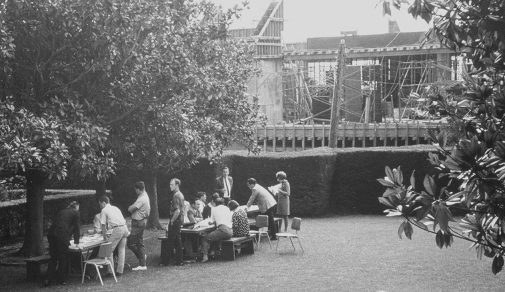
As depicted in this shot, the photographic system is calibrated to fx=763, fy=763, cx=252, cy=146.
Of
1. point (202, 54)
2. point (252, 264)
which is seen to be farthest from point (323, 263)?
point (202, 54)

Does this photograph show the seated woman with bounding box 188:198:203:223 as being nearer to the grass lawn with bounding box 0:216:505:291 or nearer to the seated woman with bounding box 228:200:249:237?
the grass lawn with bounding box 0:216:505:291

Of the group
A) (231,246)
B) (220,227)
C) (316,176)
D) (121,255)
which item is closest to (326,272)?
(231,246)

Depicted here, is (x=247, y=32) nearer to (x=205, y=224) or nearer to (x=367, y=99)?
(x=367, y=99)

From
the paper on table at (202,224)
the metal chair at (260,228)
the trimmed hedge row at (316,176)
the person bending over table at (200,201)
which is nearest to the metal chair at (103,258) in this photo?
the paper on table at (202,224)

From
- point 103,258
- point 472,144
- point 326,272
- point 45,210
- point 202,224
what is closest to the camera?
point 472,144

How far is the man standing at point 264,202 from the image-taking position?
19.8m

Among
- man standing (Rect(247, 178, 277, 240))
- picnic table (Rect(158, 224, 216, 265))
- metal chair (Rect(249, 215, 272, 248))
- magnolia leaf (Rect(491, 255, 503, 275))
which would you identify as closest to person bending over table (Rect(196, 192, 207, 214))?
man standing (Rect(247, 178, 277, 240))

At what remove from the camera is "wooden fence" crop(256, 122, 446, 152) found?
45950 mm

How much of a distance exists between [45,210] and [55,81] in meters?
7.65

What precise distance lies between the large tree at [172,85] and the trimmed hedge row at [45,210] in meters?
3.34

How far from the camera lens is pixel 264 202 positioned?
19.8 metres

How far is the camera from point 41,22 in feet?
48.6

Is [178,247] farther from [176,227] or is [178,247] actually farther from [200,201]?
[200,201]

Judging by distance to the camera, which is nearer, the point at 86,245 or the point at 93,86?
the point at 86,245
